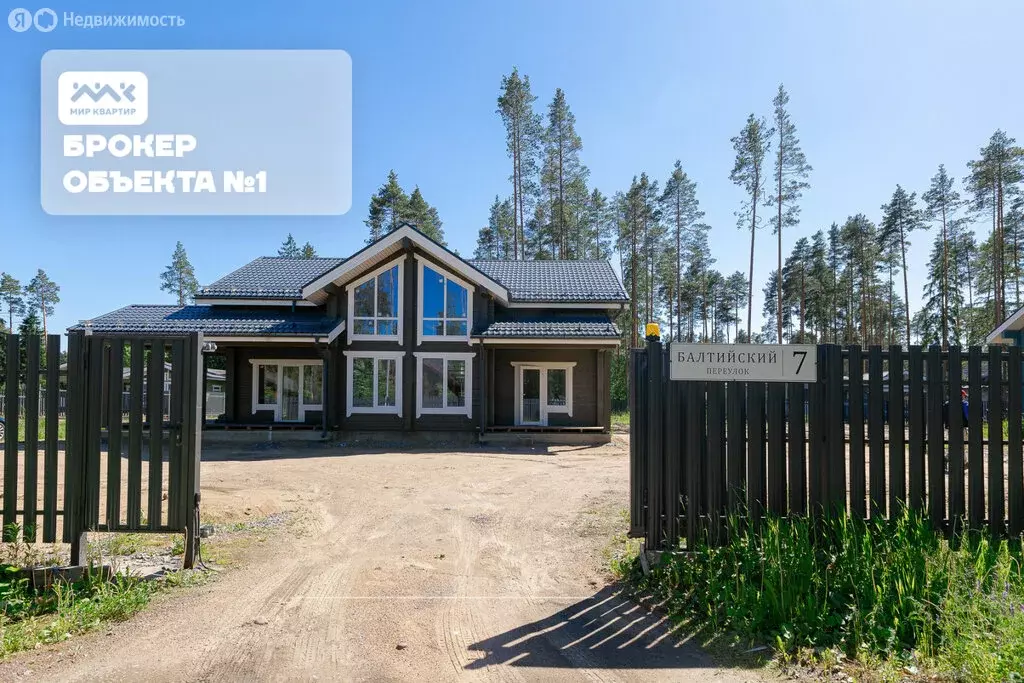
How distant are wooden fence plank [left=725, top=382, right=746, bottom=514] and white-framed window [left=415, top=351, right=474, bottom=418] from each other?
42.3 ft

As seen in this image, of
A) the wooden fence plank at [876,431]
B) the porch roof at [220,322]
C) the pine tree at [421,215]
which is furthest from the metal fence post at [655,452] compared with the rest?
the pine tree at [421,215]

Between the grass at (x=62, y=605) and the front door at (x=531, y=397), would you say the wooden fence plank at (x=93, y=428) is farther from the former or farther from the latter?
the front door at (x=531, y=397)

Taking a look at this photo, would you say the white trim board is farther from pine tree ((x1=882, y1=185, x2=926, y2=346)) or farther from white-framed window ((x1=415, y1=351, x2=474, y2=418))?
pine tree ((x1=882, y1=185, x2=926, y2=346))

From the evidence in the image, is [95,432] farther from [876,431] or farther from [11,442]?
[876,431]

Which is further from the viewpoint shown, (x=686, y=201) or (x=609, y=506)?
(x=686, y=201)

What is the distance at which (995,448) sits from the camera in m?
5.02

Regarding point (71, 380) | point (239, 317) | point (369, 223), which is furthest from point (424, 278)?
point (369, 223)

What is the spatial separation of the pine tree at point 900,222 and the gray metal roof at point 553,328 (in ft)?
92.9

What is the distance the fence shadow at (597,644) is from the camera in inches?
143

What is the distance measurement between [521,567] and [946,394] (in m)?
4.19

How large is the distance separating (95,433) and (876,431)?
6.62 metres

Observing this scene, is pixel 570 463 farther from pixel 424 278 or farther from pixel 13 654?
pixel 13 654

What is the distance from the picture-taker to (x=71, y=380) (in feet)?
16.4

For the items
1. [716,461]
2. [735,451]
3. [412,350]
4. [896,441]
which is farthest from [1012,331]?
[716,461]
